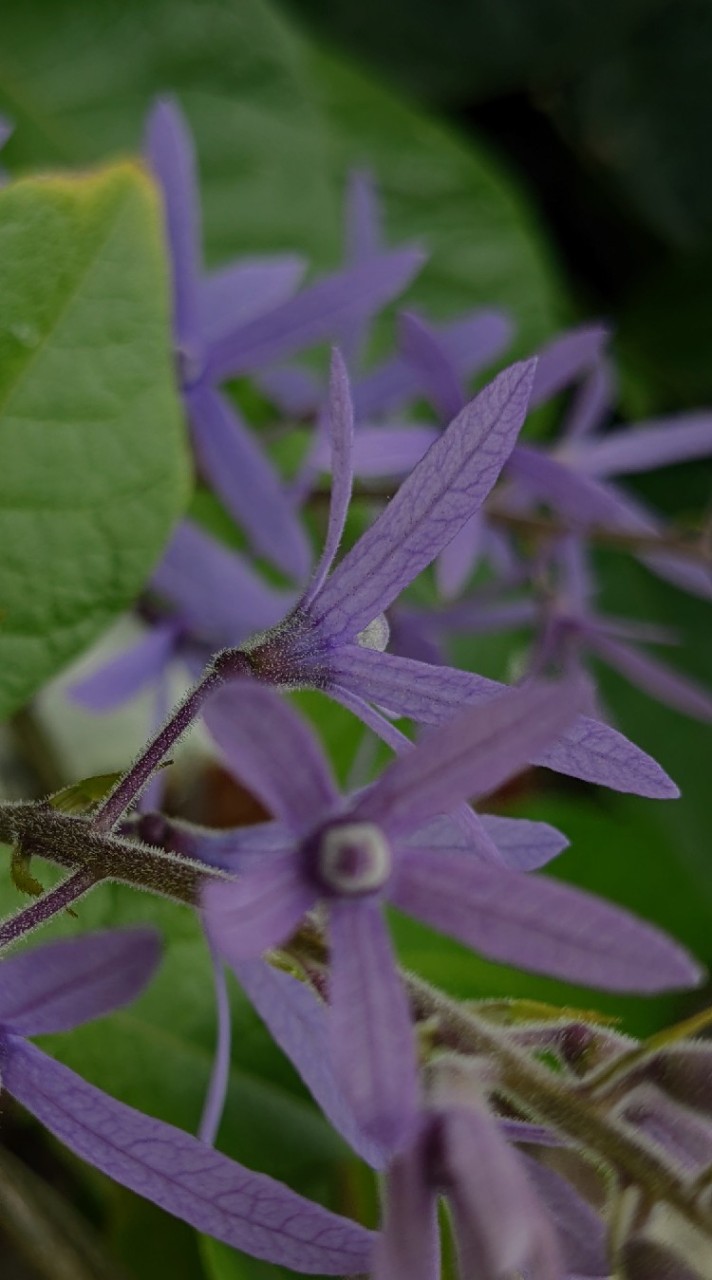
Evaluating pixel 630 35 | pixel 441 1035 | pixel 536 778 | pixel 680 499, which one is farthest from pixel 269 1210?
pixel 630 35

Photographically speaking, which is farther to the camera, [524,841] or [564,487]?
[564,487]

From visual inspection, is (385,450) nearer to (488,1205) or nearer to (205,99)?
(488,1205)

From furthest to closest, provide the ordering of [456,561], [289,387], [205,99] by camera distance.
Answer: [205,99] → [289,387] → [456,561]

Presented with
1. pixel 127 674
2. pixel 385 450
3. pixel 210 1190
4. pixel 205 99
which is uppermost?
pixel 205 99

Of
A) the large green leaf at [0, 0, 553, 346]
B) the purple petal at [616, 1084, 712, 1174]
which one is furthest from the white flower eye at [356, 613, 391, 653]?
the large green leaf at [0, 0, 553, 346]

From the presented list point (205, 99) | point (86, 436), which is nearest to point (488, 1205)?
point (86, 436)

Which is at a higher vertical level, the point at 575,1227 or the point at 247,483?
the point at 247,483

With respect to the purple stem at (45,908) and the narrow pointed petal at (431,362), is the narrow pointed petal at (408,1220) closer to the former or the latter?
the purple stem at (45,908)
